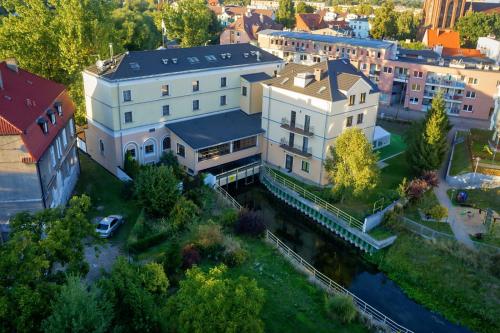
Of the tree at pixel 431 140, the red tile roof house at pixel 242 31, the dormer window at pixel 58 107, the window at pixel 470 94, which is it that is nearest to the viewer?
the dormer window at pixel 58 107

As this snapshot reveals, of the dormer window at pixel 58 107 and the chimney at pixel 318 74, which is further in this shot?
the chimney at pixel 318 74

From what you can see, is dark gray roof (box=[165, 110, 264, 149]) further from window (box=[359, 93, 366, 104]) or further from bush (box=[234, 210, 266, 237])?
window (box=[359, 93, 366, 104])

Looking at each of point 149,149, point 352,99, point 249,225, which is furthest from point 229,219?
A: point 352,99

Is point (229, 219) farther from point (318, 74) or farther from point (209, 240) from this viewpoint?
point (318, 74)

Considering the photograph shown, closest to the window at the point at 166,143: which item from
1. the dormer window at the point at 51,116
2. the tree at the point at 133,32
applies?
the dormer window at the point at 51,116

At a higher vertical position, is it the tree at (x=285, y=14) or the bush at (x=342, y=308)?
the tree at (x=285, y=14)

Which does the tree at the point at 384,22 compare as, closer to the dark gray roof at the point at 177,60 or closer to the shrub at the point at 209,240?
the dark gray roof at the point at 177,60

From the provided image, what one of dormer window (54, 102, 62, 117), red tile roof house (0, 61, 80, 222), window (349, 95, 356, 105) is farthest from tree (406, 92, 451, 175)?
dormer window (54, 102, 62, 117)
